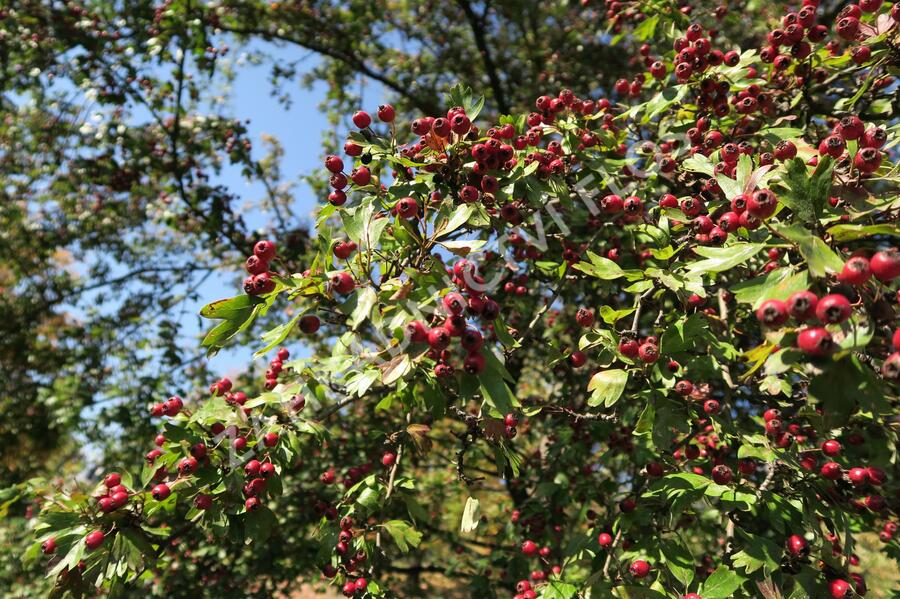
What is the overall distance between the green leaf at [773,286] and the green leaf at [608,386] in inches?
23.9

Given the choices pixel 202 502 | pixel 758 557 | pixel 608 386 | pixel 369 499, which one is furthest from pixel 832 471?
pixel 202 502

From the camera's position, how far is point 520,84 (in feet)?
23.8

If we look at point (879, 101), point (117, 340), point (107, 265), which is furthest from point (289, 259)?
point (879, 101)

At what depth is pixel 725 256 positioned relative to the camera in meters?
1.75

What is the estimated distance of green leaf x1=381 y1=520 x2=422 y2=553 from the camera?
8.23ft

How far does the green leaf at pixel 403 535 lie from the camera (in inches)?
98.7

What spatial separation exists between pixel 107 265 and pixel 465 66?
603 cm

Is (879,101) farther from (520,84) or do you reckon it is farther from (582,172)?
(520,84)

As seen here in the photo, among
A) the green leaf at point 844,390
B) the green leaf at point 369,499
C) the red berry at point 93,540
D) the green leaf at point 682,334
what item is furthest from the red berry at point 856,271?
the red berry at point 93,540

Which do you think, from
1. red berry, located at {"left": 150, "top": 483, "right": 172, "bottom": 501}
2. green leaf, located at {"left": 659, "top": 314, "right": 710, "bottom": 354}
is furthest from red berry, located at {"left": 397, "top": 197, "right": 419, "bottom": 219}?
red berry, located at {"left": 150, "top": 483, "right": 172, "bottom": 501}

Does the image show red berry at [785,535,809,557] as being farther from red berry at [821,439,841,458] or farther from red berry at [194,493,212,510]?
red berry at [194,493,212,510]

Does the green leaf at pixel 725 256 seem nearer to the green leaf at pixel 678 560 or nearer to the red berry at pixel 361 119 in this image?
the green leaf at pixel 678 560

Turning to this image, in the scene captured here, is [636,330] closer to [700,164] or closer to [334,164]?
[700,164]

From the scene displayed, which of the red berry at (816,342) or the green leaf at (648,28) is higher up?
the green leaf at (648,28)
